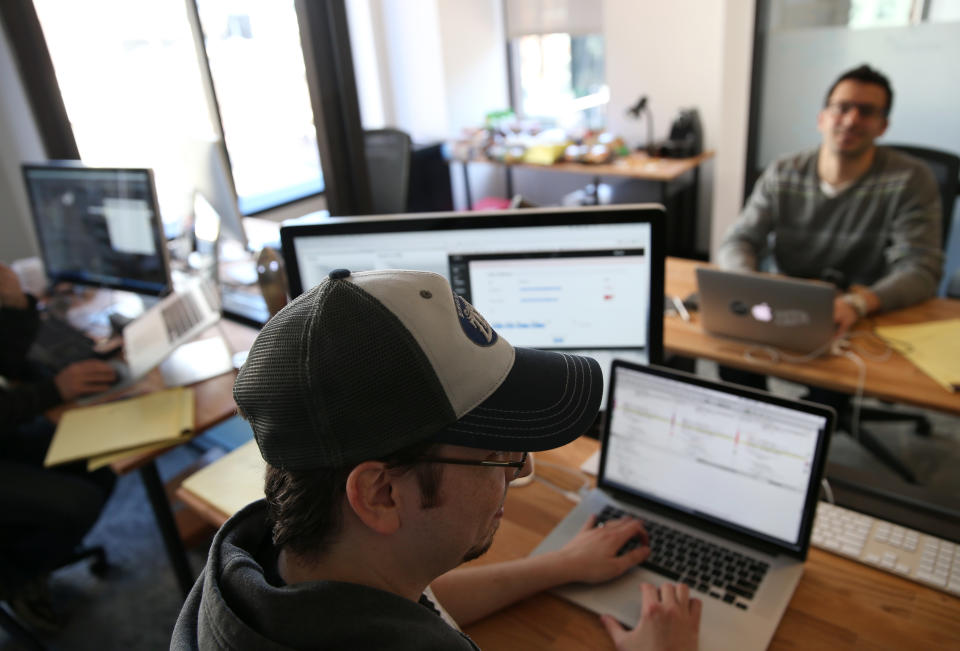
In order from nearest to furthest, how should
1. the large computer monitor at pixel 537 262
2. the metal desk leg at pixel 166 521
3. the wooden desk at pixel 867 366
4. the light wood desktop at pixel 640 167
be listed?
the large computer monitor at pixel 537 262 → the wooden desk at pixel 867 366 → the metal desk leg at pixel 166 521 → the light wood desktop at pixel 640 167

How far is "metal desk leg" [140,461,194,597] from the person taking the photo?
1.73 meters

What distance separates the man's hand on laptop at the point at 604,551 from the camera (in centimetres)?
102

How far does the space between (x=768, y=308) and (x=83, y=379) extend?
6.10ft

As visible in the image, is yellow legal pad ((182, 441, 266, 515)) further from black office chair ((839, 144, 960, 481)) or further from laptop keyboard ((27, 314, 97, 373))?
black office chair ((839, 144, 960, 481))

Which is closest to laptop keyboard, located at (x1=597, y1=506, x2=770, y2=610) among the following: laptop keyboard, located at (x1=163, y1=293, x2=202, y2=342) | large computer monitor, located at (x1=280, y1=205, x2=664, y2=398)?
large computer monitor, located at (x1=280, y1=205, x2=664, y2=398)

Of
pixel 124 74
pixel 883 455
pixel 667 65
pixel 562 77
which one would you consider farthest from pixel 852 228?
pixel 124 74

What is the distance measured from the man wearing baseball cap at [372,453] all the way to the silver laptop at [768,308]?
1025 millimetres

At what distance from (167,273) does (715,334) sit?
5.37ft

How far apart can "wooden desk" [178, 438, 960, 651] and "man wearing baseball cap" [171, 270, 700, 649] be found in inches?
11.8

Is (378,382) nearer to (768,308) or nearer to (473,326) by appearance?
(473,326)

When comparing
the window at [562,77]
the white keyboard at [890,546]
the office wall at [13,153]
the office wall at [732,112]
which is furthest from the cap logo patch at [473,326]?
the window at [562,77]

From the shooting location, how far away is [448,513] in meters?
0.68

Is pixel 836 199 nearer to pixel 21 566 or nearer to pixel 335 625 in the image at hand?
pixel 335 625

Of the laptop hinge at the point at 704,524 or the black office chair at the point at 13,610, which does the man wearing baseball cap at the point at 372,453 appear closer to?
the laptop hinge at the point at 704,524
